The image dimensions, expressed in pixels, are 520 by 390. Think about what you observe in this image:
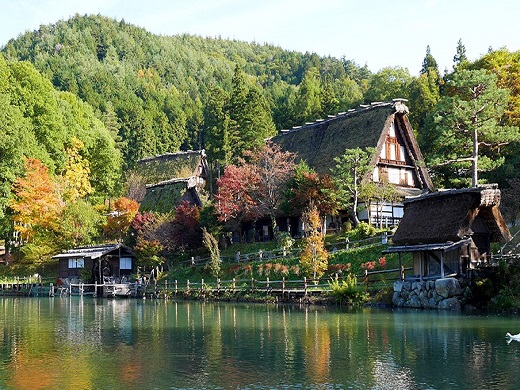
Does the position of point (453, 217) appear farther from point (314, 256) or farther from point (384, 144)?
point (384, 144)

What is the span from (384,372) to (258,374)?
3.03m

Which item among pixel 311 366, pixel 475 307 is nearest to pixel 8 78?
pixel 475 307

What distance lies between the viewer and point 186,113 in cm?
10219

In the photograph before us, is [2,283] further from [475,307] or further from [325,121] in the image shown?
[475,307]

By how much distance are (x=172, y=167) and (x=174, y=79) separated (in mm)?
82301

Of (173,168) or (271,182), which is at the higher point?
(173,168)

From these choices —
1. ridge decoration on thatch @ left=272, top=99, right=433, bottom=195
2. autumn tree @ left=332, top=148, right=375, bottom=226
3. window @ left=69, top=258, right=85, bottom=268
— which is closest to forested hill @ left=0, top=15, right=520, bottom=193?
ridge decoration on thatch @ left=272, top=99, right=433, bottom=195

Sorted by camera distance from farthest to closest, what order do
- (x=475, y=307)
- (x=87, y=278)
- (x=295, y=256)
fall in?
(x=87, y=278) → (x=295, y=256) → (x=475, y=307)

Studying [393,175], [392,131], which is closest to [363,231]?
[393,175]

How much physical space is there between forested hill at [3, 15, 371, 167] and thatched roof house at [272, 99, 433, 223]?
39.1 ft

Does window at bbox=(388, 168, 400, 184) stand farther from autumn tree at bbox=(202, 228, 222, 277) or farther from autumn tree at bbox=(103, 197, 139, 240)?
autumn tree at bbox=(103, 197, 139, 240)

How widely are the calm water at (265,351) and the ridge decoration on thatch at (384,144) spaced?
18049 millimetres

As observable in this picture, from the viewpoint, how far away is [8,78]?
204 feet

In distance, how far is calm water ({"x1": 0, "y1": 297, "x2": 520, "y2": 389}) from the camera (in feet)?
50.6
